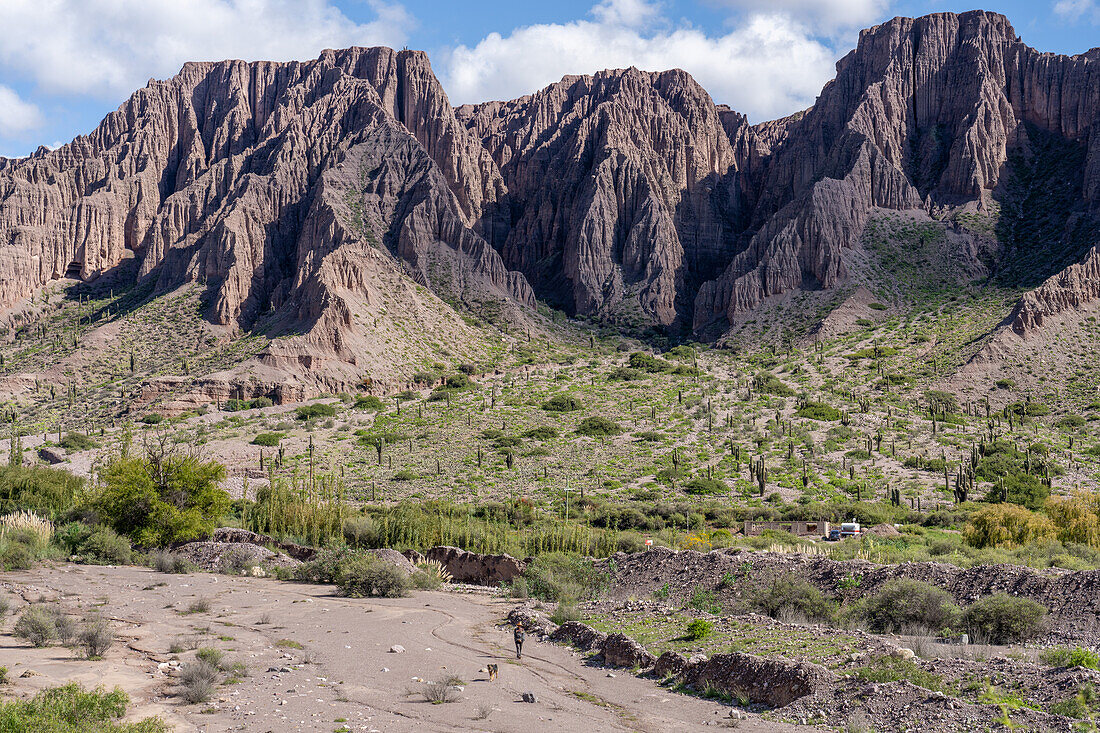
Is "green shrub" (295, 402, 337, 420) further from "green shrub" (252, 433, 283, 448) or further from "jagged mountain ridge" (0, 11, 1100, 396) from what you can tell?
"jagged mountain ridge" (0, 11, 1100, 396)

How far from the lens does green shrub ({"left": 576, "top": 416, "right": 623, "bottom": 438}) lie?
2842 inches

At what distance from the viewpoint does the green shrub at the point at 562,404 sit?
7981 cm

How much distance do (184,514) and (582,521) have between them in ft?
67.6

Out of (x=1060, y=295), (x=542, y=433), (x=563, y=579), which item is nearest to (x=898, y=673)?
(x=563, y=579)

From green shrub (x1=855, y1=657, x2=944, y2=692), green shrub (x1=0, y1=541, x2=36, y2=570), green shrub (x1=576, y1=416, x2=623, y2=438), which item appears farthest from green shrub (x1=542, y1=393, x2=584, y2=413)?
green shrub (x1=855, y1=657, x2=944, y2=692)

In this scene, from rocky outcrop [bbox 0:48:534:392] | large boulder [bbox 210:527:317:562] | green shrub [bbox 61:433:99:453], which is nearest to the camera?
large boulder [bbox 210:527:317:562]

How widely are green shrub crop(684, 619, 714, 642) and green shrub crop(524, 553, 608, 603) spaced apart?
25.1ft

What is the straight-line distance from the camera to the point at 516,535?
41.2 metres

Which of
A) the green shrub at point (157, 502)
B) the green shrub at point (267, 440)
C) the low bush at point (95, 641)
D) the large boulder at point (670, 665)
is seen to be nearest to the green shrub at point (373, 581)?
the green shrub at point (157, 502)

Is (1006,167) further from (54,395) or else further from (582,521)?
(54,395)

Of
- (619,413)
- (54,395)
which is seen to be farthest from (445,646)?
(54,395)

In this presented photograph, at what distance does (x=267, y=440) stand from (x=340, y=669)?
55.8 metres

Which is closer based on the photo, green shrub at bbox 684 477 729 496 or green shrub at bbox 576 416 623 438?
green shrub at bbox 684 477 729 496

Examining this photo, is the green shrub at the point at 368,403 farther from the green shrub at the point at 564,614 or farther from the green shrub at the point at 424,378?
the green shrub at the point at 564,614
